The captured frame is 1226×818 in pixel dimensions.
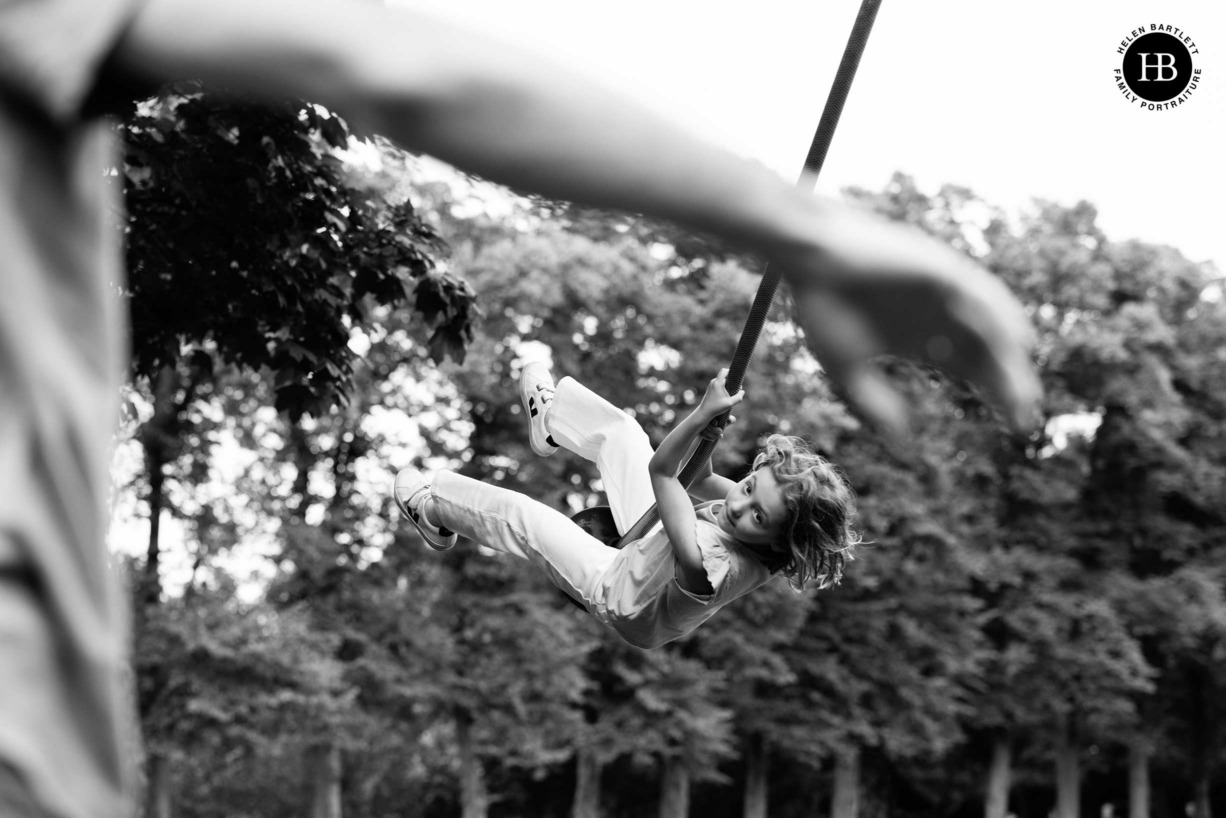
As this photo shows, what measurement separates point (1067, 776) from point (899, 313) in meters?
32.1

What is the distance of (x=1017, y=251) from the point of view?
96.4 feet

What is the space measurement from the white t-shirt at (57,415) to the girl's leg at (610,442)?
13.5 feet

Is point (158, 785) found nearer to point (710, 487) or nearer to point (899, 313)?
point (710, 487)

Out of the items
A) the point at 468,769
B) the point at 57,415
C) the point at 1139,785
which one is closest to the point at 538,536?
the point at 57,415

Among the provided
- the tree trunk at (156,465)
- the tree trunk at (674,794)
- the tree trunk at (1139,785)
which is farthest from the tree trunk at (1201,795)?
the tree trunk at (156,465)

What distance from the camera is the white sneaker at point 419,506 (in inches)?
213

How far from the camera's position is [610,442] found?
203 inches

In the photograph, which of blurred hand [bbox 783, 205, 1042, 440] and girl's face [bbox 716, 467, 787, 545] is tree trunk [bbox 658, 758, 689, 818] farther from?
blurred hand [bbox 783, 205, 1042, 440]

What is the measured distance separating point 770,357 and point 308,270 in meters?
18.4

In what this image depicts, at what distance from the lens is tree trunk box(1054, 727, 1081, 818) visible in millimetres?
30359

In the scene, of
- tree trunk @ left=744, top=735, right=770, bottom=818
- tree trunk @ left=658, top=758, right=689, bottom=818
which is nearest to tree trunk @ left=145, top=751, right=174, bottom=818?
tree trunk @ left=658, top=758, right=689, bottom=818

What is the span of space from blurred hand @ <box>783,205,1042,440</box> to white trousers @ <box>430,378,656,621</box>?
3.90 m

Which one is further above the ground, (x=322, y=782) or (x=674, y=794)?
(x=674, y=794)

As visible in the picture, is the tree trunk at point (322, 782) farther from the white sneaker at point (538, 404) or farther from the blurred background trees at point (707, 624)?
the white sneaker at point (538, 404)
